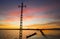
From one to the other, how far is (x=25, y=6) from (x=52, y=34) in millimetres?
1353

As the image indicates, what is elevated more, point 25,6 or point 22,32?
point 25,6

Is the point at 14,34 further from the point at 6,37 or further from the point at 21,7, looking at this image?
the point at 21,7

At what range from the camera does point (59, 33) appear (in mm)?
4199

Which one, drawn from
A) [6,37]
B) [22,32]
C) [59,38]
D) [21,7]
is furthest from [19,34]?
[59,38]

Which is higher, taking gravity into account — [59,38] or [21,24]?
[21,24]

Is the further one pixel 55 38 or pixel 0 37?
pixel 0 37

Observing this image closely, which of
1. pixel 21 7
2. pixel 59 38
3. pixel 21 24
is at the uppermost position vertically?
pixel 21 7

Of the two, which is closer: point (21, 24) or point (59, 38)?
point (59, 38)

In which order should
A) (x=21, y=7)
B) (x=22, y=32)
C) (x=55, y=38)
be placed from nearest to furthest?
1. (x=55, y=38)
2. (x=22, y=32)
3. (x=21, y=7)

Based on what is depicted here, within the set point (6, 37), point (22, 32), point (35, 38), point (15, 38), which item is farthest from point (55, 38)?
point (6, 37)

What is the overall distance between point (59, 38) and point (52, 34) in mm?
243

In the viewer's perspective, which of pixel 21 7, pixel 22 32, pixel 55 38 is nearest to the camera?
pixel 55 38

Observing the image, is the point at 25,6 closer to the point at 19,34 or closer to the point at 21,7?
the point at 21,7

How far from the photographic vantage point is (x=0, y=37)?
437cm
